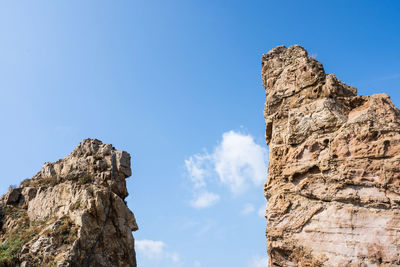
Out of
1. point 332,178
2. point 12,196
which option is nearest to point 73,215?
point 12,196

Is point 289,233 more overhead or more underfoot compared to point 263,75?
more underfoot

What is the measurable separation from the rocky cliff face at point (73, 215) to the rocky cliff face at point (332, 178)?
14876 millimetres

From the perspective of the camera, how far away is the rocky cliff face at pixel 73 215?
20.8 metres

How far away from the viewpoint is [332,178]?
9.45 m

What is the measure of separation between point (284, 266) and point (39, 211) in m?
21.9

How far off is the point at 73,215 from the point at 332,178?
18.5 metres

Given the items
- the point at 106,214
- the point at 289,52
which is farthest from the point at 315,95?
the point at 106,214

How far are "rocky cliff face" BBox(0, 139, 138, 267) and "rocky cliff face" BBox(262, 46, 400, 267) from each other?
1488cm

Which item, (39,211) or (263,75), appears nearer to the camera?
(263,75)

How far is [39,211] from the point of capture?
25672 mm

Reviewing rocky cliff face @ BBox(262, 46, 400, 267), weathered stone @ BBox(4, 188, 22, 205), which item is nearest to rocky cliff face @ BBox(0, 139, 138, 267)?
weathered stone @ BBox(4, 188, 22, 205)

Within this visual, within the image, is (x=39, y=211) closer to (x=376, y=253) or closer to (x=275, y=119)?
(x=275, y=119)

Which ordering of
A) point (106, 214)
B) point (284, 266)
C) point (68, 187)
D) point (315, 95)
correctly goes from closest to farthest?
point (284, 266)
point (315, 95)
point (106, 214)
point (68, 187)

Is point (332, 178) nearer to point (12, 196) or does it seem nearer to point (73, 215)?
point (73, 215)
